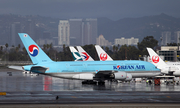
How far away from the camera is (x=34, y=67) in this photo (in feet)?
136

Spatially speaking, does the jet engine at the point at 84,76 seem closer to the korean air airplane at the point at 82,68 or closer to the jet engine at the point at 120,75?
the korean air airplane at the point at 82,68

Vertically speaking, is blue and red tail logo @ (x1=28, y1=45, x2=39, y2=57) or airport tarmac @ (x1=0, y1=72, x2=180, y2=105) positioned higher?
blue and red tail logo @ (x1=28, y1=45, x2=39, y2=57)

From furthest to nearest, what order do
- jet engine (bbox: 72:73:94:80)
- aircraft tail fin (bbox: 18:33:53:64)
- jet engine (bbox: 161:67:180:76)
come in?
jet engine (bbox: 161:67:180:76)
jet engine (bbox: 72:73:94:80)
aircraft tail fin (bbox: 18:33:53:64)

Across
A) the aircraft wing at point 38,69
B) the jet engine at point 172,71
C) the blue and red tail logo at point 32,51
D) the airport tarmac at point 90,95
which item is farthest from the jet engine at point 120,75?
the jet engine at point 172,71

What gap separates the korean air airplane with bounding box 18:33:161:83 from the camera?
4269 cm

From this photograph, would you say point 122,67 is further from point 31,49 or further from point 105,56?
point 105,56

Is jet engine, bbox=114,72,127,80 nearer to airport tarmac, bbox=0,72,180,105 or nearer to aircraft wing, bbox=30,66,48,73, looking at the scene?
airport tarmac, bbox=0,72,180,105

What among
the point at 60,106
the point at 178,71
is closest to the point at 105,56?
the point at 178,71

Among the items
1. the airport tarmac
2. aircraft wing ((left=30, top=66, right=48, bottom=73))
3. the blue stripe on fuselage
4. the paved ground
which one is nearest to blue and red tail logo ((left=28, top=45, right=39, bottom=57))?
the blue stripe on fuselage

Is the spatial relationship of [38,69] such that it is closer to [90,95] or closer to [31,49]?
[31,49]

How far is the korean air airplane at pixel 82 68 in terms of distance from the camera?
140ft

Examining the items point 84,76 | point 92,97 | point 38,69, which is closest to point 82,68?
point 84,76

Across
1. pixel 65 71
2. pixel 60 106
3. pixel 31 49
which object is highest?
pixel 31 49

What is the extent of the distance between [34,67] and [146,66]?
18.6 meters
